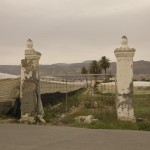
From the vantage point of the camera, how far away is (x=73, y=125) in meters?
13.7

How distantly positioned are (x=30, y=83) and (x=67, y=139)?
14.8 ft

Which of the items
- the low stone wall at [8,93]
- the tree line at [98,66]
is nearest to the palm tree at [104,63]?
the tree line at [98,66]

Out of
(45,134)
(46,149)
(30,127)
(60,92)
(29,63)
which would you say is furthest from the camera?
(60,92)

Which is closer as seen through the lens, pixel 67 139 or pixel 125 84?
pixel 67 139

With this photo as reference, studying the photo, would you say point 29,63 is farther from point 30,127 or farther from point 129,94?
point 129,94

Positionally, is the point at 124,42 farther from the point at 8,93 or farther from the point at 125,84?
the point at 8,93

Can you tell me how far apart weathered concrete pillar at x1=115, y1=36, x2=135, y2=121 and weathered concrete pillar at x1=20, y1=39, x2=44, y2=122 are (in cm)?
298

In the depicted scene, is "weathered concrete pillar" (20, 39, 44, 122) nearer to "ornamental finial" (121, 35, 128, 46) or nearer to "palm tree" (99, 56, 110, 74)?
"ornamental finial" (121, 35, 128, 46)

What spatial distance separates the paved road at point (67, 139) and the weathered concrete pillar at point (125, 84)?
1490mm

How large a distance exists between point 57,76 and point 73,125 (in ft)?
9.26

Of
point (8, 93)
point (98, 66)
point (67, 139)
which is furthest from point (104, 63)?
point (67, 139)

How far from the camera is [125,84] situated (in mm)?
13727

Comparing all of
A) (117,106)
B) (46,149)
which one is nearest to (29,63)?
(117,106)

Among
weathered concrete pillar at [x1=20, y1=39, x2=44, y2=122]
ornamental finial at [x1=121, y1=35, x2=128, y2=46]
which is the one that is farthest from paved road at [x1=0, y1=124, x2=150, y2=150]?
ornamental finial at [x1=121, y1=35, x2=128, y2=46]
